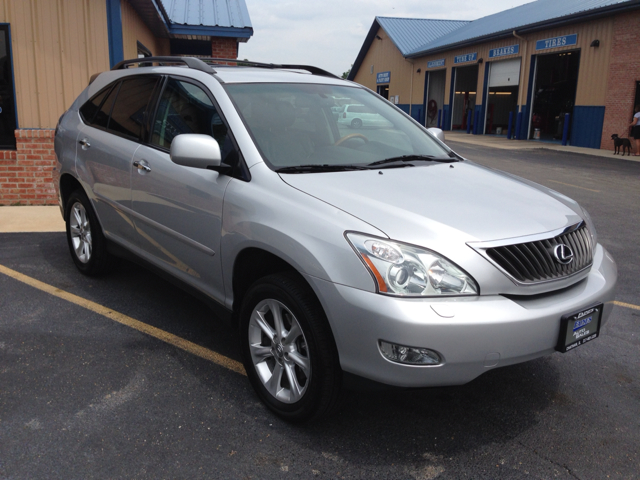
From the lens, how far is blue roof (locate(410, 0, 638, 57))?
22.5m

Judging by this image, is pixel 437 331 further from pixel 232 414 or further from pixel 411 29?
pixel 411 29

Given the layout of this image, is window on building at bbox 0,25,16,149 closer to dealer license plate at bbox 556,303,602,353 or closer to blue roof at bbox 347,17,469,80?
dealer license plate at bbox 556,303,602,353

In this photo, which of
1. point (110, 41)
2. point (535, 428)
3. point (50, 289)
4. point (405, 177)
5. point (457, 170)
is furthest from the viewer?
point (110, 41)

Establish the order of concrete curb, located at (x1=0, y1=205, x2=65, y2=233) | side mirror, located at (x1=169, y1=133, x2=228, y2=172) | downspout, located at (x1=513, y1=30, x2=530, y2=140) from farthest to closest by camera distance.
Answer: downspout, located at (x1=513, y1=30, x2=530, y2=140) → concrete curb, located at (x1=0, y1=205, x2=65, y2=233) → side mirror, located at (x1=169, y1=133, x2=228, y2=172)

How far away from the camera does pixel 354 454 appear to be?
2.81m

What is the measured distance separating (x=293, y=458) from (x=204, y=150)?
1659 mm

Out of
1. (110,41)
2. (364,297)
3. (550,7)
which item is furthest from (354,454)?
(550,7)

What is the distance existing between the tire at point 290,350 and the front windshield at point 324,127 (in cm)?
77

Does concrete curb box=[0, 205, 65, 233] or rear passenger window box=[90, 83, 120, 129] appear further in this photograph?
concrete curb box=[0, 205, 65, 233]

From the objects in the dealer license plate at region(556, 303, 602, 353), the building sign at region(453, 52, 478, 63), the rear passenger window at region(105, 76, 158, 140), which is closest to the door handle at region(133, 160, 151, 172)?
the rear passenger window at region(105, 76, 158, 140)

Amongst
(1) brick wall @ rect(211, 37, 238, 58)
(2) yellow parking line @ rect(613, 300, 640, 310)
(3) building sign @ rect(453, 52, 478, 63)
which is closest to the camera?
(2) yellow parking line @ rect(613, 300, 640, 310)

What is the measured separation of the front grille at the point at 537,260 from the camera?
105 inches

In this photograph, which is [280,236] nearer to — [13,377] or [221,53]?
[13,377]

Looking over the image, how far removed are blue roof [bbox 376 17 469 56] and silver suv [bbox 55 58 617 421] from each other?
36.1 meters
